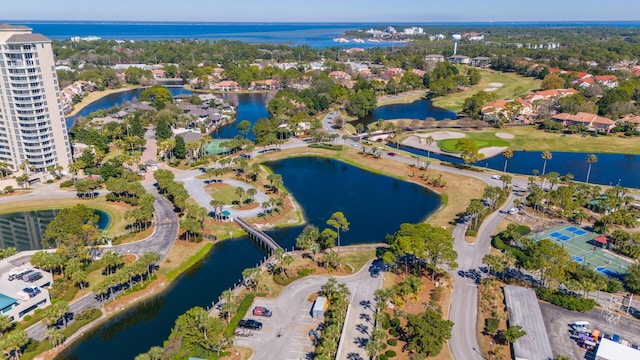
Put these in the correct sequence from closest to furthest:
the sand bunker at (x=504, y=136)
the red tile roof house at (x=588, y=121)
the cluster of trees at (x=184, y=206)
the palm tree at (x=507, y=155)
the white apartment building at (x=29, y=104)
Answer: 1. the cluster of trees at (x=184, y=206)
2. the white apartment building at (x=29, y=104)
3. the palm tree at (x=507, y=155)
4. the sand bunker at (x=504, y=136)
5. the red tile roof house at (x=588, y=121)

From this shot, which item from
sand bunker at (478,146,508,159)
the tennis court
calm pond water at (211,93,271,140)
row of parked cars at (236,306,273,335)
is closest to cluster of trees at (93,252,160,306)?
row of parked cars at (236,306,273,335)

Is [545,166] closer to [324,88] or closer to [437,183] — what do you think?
[437,183]

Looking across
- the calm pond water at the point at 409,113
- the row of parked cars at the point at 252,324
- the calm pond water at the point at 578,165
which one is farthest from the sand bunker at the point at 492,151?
the row of parked cars at the point at 252,324

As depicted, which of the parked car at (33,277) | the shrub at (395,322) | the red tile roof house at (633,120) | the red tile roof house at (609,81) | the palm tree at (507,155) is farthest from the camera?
the red tile roof house at (609,81)

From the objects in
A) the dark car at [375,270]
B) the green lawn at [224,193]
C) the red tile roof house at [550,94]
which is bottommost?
the dark car at [375,270]

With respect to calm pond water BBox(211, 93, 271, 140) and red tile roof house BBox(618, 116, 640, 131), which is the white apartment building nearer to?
calm pond water BBox(211, 93, 271, 140)

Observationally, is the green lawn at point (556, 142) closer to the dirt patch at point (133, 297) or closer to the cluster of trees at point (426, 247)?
the cluster of trees at point (426, 247)
